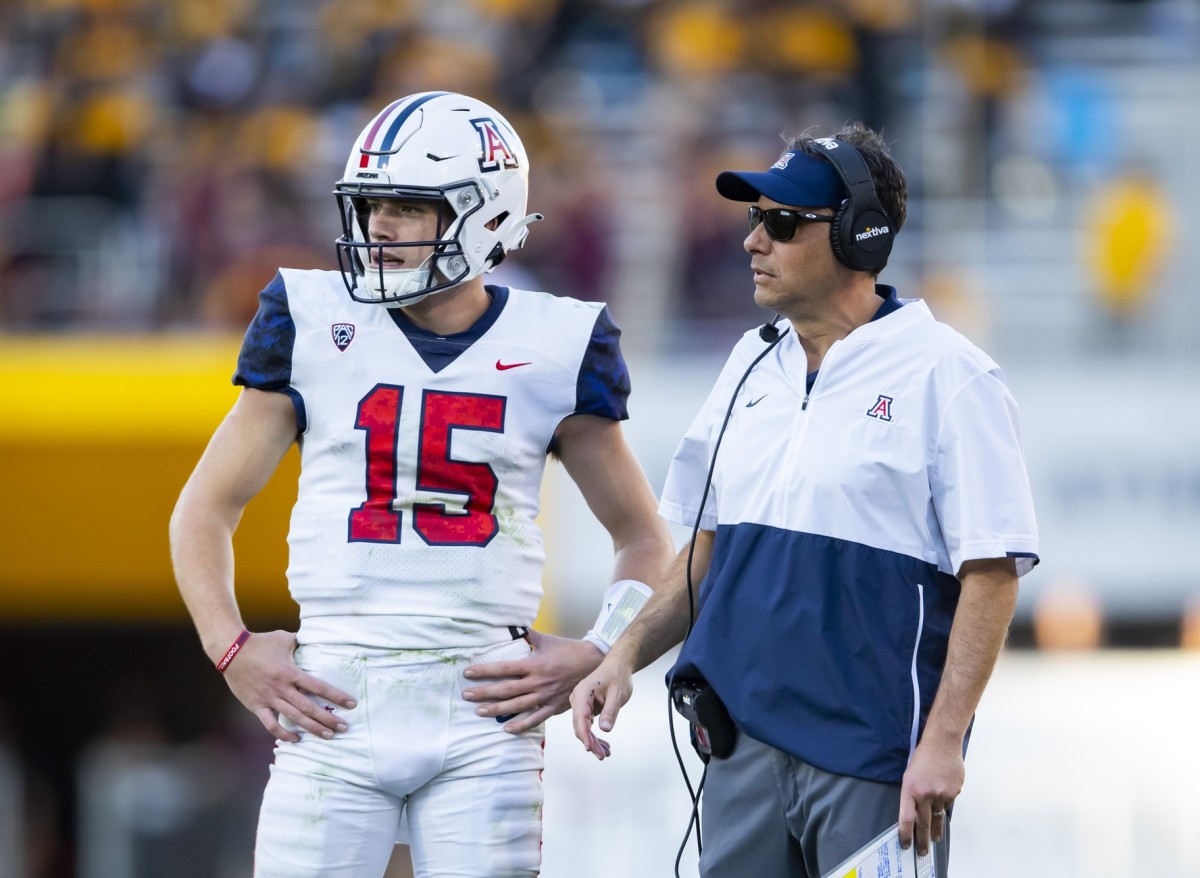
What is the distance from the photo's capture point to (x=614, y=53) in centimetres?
1116

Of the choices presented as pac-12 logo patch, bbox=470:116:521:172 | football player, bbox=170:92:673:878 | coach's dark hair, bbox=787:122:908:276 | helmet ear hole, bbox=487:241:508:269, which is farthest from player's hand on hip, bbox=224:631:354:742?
coach's dark hair, bbox=787:122:908:276

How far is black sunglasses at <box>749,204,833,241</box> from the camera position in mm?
3303

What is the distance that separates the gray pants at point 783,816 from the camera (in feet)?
10.2

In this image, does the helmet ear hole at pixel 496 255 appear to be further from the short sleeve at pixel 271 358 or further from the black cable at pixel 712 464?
the black cable at pixel 712 464

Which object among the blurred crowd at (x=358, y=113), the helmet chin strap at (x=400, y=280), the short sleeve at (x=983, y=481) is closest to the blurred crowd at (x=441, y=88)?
the blurred crowd at (x=358, y=113)

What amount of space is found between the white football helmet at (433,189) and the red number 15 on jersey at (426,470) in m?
0.20

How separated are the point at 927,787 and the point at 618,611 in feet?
2.65

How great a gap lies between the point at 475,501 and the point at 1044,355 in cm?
629

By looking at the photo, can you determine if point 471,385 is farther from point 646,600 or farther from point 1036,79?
point 1036,79

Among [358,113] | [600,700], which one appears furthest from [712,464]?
[358,113]

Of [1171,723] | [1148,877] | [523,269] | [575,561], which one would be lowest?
[1148,877]

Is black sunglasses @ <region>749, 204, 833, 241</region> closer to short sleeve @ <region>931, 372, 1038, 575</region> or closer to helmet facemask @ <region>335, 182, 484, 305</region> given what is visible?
short sleeve @ <region>931, 372, 1038, 575</region>

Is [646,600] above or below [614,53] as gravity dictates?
below

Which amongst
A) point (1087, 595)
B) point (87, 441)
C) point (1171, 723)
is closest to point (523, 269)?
point (87, 441)
